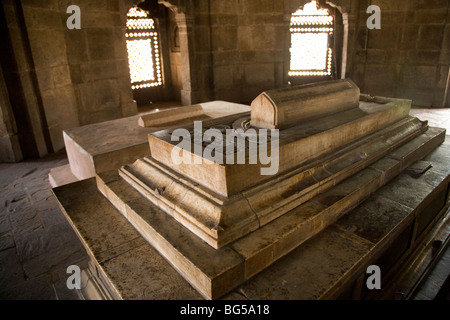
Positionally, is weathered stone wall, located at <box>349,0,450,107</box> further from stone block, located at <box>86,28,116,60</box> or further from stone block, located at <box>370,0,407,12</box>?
stone block, located at <box>86,28,116,60</box>

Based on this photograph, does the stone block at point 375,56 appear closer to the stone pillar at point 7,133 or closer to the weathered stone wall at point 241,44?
the weathered stone wall at point 241,44

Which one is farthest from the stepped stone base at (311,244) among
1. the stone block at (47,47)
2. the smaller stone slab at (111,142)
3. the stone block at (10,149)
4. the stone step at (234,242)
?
the stone block at (47,47)

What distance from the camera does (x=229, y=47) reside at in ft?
25.6

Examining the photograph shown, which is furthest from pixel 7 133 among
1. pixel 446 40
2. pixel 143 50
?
pixel 446 40

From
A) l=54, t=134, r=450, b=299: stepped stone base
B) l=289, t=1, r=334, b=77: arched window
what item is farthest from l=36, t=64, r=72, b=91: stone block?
l=289, t=1, r=334, b=77: arched window

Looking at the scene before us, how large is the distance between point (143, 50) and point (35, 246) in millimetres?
6451

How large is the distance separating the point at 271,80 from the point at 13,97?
559cm

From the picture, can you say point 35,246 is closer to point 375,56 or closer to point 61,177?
point 61,177

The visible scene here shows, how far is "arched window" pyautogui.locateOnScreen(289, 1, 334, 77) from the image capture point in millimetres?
9070

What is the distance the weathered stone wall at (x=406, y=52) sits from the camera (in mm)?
7086

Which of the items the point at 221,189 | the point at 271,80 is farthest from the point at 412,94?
the point at 221,189

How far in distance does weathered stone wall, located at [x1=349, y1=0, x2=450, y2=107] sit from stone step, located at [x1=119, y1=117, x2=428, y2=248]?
223 inches

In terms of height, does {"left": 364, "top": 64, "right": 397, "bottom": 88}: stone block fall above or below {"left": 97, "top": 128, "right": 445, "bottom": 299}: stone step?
above
